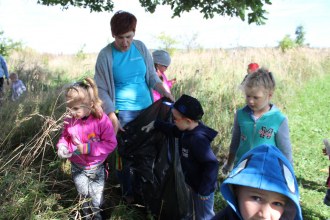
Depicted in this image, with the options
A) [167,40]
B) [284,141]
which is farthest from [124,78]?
[167,40]

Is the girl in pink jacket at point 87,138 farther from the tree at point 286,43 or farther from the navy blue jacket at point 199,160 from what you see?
the tree at point 286,43

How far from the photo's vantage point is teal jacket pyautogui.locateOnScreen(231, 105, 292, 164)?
269 cm

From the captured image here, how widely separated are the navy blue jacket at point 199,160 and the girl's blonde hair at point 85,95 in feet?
2.32

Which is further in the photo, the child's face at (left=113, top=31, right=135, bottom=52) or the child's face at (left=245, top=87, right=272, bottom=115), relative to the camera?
the child's face at (left=113, top=31, right=135, bottom=52)

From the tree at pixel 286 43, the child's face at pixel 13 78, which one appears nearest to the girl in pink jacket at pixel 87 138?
the child's face at pixel 13 78

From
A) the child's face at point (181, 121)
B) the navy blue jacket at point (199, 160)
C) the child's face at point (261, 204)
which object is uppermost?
the child's face at point (261, 204)

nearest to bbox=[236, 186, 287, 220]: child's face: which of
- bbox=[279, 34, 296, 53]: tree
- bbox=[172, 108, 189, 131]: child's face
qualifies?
bbox=[172, 108, 189, 131]: child's face

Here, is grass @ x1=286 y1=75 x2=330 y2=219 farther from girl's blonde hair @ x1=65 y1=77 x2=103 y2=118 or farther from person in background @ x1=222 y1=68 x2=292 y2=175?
girl's blonde hair @ x1=65 y1=77 x2=103 y2=118

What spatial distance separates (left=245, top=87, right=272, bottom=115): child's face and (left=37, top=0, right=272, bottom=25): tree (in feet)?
5.03

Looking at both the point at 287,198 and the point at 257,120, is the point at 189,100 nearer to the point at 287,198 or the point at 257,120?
the point at 257,120

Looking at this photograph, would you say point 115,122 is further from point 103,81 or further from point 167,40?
point 167,40

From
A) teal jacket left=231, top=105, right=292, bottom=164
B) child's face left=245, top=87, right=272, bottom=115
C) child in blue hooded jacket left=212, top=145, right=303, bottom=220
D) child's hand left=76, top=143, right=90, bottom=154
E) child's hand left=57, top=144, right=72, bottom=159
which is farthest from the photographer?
child's face left=245, top=87, right=272, bottom=115

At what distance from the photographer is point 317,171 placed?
484cm

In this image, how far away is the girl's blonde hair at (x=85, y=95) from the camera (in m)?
2.62
